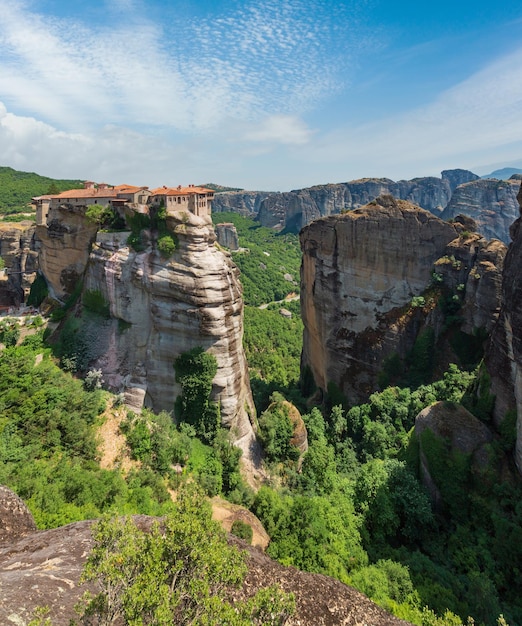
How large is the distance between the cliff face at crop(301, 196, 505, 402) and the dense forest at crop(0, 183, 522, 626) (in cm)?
595

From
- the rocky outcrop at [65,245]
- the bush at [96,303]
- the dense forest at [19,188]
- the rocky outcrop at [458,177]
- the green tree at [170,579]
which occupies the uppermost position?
the rocky outcrop at [458,177]

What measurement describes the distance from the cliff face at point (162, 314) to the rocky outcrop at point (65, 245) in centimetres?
238

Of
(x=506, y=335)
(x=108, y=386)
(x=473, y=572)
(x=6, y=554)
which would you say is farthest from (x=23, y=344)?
(x=506, y=335)

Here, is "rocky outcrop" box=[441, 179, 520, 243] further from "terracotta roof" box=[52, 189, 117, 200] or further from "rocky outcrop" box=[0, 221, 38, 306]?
"rocky outcrop" box=[0, 221, 38, 306]

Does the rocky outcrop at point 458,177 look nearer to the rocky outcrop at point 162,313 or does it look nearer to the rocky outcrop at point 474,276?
the rocky outcrop at point 474,276

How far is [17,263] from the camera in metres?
37.7

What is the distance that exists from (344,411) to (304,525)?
20910 mm

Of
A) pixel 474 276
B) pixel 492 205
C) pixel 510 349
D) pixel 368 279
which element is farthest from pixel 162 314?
pixel 492 205

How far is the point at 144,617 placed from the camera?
6820 millimetres

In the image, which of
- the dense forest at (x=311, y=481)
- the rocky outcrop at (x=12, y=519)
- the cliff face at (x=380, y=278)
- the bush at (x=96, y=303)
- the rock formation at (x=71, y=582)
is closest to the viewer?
the rock formation at (x=71, y=582)

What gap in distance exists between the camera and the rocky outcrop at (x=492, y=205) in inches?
3743

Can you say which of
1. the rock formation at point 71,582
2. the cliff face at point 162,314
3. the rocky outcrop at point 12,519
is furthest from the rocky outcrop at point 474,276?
the rocky outcrop at point 12,519

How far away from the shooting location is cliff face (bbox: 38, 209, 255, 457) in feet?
79.2

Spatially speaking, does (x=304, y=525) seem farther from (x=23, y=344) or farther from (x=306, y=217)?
(x=306, y=217)
